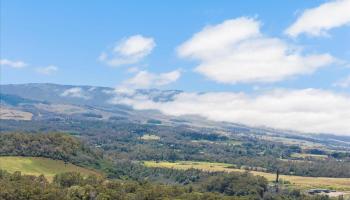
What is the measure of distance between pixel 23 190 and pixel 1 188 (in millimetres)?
7810

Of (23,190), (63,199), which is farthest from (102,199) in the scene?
(23,190)

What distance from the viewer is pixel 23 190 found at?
632ft

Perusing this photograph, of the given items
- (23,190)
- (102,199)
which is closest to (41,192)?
(23,190)

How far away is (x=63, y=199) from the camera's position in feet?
635

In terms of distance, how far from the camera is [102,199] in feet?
656

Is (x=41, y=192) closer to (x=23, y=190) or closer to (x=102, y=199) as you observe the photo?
(x=23, y=190)

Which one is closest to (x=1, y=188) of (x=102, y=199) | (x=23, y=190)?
(x=23, y=190)

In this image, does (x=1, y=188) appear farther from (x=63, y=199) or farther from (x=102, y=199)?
(x=102, y=199)

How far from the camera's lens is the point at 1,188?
19375 centimetres

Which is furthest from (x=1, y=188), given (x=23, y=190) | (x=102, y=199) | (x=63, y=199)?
(x=102, y=199)

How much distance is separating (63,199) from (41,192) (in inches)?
324

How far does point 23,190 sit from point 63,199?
45.1 ft

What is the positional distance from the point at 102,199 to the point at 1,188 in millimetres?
34377

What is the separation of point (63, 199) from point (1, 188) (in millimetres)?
21381
